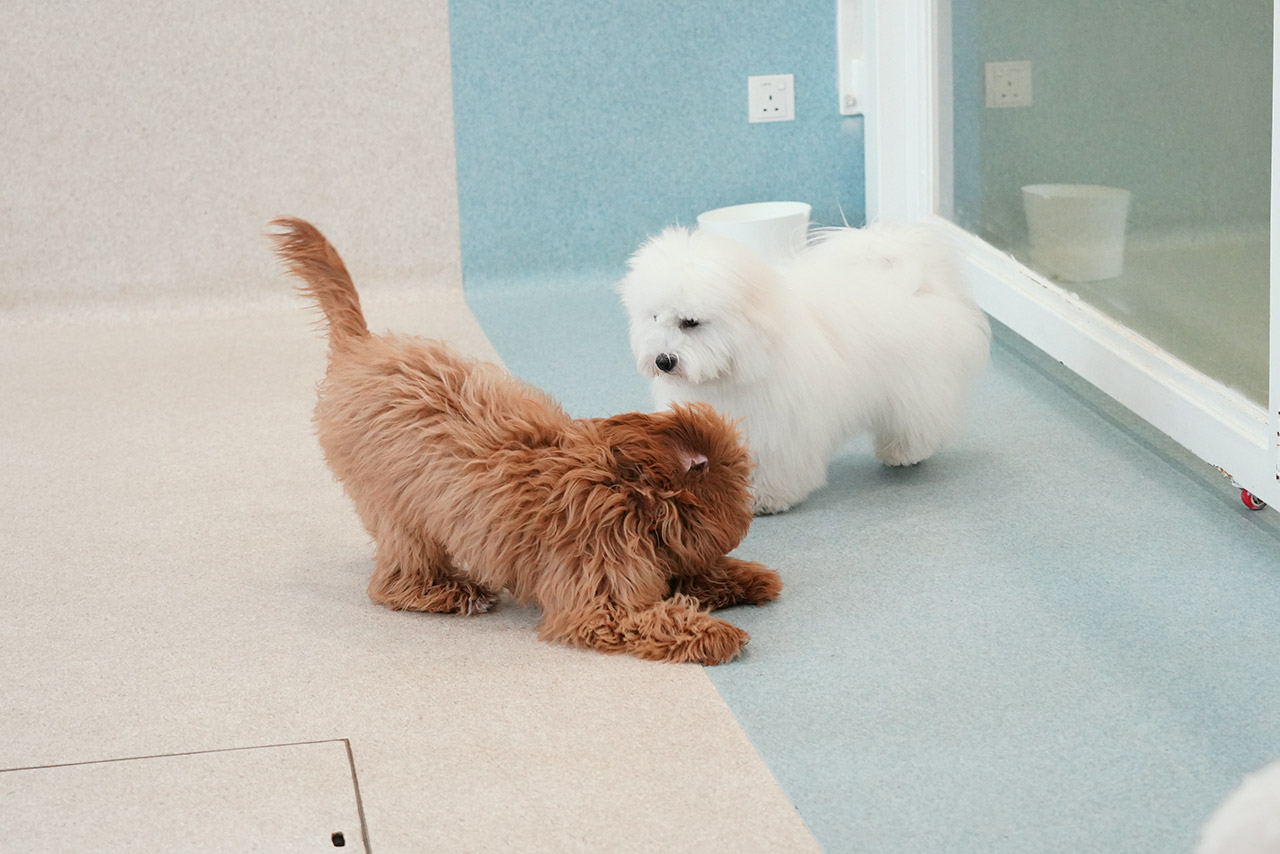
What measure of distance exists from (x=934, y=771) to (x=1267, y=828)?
0.60 meters

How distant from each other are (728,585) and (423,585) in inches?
15.5

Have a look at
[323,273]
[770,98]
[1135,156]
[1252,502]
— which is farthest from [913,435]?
[770,98]

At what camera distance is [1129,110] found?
2.20m

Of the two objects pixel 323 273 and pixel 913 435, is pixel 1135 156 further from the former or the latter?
pixel 323 273

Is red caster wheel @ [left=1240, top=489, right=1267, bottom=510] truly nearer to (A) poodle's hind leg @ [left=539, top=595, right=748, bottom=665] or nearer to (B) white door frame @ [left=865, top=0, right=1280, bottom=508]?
(B) white door frame @ [left=865, top=0, right=1280, bottom=508]

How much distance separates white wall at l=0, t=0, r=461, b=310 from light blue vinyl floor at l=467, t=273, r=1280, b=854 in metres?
1.68

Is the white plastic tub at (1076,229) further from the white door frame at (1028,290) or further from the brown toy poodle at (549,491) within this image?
the brown toy poodle at (549,491)

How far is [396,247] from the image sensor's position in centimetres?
349

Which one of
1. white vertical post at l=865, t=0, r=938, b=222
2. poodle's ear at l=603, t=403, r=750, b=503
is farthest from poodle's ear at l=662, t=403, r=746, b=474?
white vertical post at l=865, t=0, r=938, b=222

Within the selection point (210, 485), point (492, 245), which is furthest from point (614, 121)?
point (210, 485)

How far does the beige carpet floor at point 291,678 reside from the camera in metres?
1.31

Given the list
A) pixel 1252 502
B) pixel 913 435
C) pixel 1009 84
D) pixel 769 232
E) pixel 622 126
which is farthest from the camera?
pixel 622 126

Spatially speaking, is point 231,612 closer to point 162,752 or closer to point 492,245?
point 162,752

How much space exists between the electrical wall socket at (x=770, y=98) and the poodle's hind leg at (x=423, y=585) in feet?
6.86
